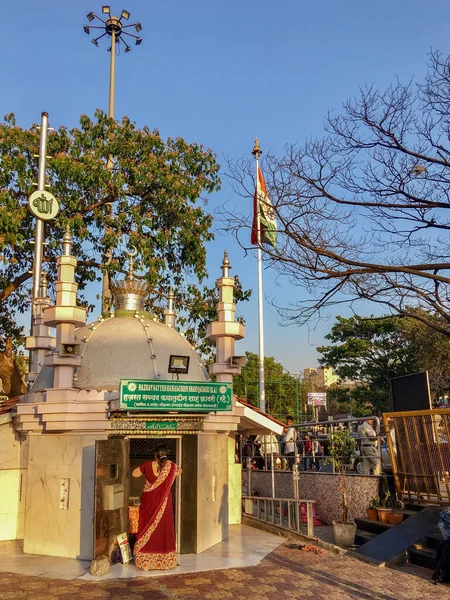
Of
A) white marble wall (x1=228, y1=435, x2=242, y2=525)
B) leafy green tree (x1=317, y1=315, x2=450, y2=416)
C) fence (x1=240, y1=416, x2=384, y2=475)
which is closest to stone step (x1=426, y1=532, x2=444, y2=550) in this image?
fence (x1=240, y1=416, x2=384, y2=475)

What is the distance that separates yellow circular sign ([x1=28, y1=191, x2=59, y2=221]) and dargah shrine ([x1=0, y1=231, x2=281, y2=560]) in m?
5.10

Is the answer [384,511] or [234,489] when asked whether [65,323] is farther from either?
[384,511]

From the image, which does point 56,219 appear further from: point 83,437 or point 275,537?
point 275,537

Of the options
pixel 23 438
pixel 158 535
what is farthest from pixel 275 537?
pixel 23 438

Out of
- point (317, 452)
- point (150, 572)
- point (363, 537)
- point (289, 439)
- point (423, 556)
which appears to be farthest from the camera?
point (317, 452)

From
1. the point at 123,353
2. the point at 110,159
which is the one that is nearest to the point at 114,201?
the point at 110,159

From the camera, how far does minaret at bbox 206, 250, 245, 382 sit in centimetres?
1121

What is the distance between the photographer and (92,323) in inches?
507

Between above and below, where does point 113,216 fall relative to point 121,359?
above

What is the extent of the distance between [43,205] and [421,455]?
38.4ft

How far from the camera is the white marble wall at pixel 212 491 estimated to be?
10828mm

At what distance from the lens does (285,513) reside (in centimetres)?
1360

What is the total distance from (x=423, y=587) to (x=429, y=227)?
5470 millimetres

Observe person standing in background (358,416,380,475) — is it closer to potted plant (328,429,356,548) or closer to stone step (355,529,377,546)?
potted plant (328,429,356,548)
